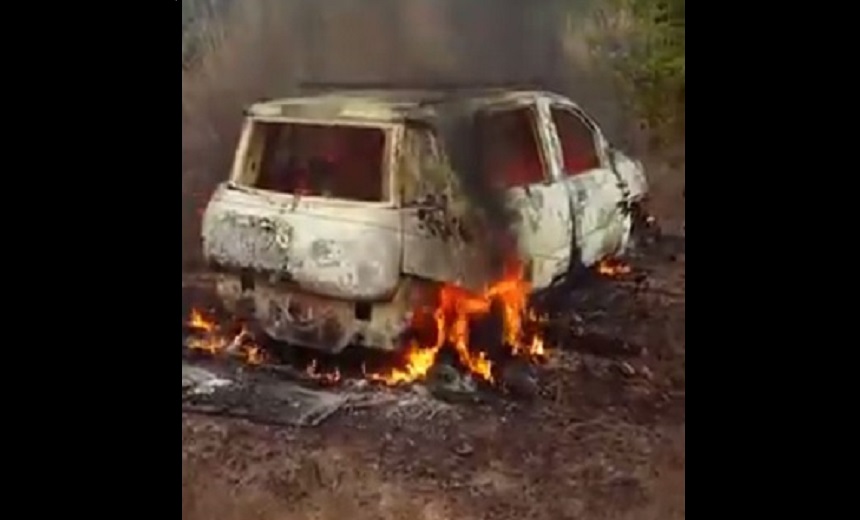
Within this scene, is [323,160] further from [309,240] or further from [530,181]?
[530,181]

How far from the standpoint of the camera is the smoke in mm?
2043

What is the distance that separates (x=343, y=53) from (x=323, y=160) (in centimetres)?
17

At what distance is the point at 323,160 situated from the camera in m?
2.13

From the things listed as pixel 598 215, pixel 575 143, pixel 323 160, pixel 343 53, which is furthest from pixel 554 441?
pixel 343 53

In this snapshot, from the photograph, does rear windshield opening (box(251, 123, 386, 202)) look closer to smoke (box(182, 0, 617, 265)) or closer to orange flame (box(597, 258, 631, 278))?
smoke (box(182, 0, 617, 265))

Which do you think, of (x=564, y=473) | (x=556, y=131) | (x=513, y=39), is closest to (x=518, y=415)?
(x=564, y=473)

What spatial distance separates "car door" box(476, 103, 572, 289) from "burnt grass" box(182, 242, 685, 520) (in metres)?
0.06

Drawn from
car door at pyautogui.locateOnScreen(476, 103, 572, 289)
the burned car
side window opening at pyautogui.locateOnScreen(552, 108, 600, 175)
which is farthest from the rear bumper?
side window opening at pyautogui.locateOnScreen(552, 108, 600, 175)

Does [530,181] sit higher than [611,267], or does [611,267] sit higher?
[530,181]

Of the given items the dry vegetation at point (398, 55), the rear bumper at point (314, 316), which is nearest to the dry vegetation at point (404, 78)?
the dry vegetation at point (398, 55)
